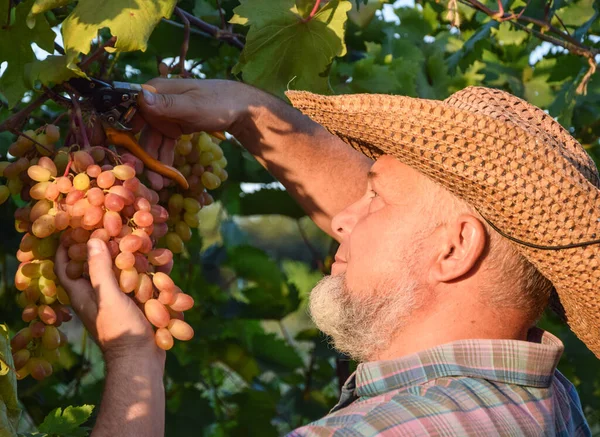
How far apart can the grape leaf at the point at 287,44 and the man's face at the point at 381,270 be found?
267 mm

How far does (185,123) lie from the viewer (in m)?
2.06

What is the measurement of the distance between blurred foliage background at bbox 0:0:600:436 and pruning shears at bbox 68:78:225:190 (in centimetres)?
55

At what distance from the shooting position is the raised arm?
2.06 metres

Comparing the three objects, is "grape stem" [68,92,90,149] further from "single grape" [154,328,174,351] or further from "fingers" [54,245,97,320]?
"single grape" [154,328,174,351]

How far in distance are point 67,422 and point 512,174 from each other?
2.99 ft

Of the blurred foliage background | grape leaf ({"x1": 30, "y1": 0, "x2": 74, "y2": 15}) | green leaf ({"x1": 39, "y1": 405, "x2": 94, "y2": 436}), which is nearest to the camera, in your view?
green leaf ({"x1": 39, "y1": 405, "x2": 94, "y2": 436})

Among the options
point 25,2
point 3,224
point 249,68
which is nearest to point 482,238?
point 249,68

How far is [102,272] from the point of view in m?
1.70

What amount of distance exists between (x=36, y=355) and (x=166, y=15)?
698mm

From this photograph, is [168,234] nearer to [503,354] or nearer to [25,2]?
[25,2]

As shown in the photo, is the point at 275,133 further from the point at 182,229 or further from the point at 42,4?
the point at 42,4

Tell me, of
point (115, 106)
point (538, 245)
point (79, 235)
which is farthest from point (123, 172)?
point (538, 245)

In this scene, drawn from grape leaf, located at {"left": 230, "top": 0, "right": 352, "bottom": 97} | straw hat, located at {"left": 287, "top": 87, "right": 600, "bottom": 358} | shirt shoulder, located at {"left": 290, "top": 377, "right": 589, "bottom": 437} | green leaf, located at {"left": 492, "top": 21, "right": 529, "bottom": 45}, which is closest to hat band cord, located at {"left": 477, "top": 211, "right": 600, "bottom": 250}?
straw hat, located at {"left": 287, "top": 87, "right": 600, "bottom": 358}

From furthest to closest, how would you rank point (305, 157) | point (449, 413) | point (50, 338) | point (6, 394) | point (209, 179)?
point (305, 157) < point (209, 179) < point (50, 338) < point (449, 413) < point (6, 394)
